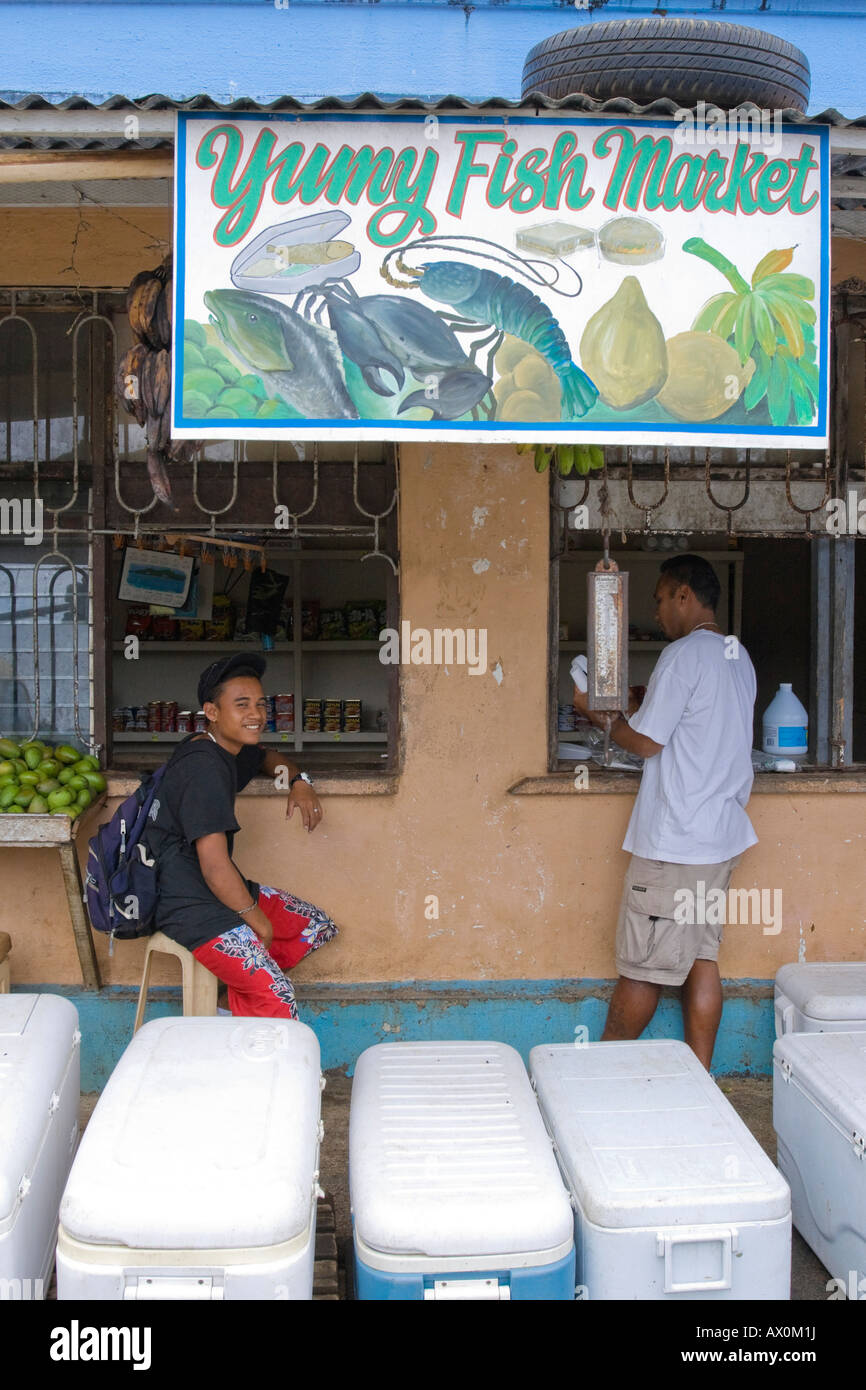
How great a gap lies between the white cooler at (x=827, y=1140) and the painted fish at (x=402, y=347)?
1932 mm

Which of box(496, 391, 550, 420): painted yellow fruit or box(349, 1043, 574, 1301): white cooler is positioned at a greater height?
box(496, 391, 550, 420): painted yellow fruit

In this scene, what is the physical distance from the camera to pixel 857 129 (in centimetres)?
307

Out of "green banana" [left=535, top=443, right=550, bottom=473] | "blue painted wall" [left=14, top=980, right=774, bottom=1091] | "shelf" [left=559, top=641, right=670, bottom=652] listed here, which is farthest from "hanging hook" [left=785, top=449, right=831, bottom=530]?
"shelf" [left=559, top=641, right=670, bottom=652]

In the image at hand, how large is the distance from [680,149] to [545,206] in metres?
0.38

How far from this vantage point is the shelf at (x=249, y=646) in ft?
23.1

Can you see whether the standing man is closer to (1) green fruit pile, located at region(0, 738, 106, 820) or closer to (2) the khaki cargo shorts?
(2) the khaki cargo shorts

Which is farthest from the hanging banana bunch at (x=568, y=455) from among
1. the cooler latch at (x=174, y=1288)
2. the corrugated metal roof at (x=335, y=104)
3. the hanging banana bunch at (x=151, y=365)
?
the cooler latch at (x=174, y=1288)

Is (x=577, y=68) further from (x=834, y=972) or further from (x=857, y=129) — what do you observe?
(x=834, y=972)

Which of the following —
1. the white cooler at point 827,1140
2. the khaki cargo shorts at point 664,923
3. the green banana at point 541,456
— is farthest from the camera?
the khaki cargo shorts at point 664,923

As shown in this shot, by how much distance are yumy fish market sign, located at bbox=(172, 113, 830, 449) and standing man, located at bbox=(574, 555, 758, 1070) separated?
1003 millimetres

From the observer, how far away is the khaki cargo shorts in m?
4.02

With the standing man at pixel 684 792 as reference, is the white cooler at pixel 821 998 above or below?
below

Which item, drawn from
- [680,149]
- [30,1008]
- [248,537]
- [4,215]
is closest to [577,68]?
[680,149]

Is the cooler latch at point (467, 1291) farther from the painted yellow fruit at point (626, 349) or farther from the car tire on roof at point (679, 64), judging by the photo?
the car tire on roof at point (679, 64)
